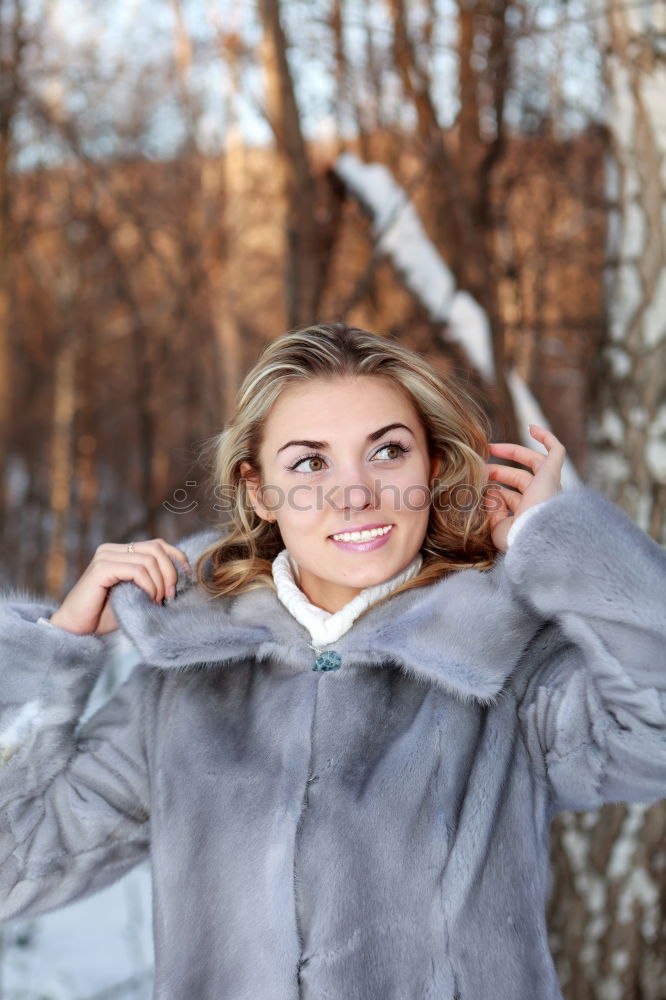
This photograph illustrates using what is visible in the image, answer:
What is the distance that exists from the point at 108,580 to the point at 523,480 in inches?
A: 31.8

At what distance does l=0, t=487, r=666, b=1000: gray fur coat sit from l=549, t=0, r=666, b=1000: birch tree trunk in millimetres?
1277

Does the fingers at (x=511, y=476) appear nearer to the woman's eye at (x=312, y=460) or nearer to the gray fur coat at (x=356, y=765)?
the gray fur coat at (x=356, y=765)

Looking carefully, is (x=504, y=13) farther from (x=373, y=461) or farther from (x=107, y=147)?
(x=107, y=147)

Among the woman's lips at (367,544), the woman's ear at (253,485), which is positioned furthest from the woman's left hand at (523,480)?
the woman's ear at (253,485)

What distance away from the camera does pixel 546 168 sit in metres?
6.51

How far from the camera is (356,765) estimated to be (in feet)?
5.21

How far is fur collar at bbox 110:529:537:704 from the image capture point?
61.1 inches

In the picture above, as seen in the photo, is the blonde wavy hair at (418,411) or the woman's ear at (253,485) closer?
the blonde wavy hair at (418,411)

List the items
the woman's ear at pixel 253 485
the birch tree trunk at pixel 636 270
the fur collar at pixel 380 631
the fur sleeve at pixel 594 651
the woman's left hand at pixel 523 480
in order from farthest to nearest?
the birch tree trunk at pixel 636 270 < the woman's ear at pixel 253 485 < the woman's left hand at pixel 523 480 < the fur collar at pixel 380 631 < the fur sleeve at pixel 594 651

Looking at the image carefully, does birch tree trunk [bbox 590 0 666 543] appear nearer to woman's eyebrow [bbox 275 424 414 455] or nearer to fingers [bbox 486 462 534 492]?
fingers [bbox 486 462 534 492]

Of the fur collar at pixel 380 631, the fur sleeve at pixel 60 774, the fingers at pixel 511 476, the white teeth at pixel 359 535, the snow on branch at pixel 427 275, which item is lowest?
the fur sleeve at pixel 60 774

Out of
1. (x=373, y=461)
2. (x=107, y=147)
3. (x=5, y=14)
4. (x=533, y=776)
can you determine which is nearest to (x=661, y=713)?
(x=533, y=776)

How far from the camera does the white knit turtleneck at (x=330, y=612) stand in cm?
172

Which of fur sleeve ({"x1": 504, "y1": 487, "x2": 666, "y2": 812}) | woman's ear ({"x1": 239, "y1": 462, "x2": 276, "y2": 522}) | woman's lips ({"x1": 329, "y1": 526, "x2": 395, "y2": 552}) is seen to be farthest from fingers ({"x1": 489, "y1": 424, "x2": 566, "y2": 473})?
woman's ear ({"x1": 239, "y1": 462, "x2": 276, "y2": 522})
